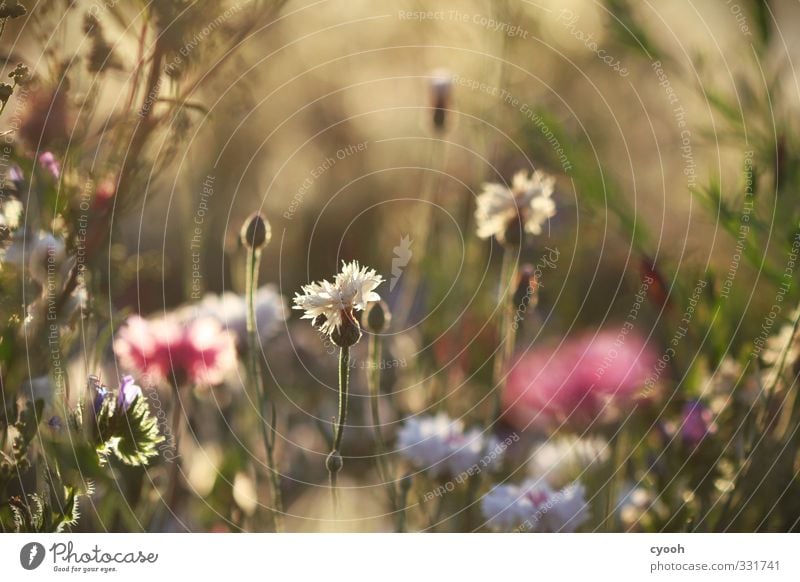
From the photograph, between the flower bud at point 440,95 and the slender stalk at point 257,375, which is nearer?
the slender stalk at point 257,375

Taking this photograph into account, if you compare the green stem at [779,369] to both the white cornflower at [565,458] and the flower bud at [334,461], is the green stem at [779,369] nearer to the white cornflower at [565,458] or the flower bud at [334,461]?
the white cornflower at [565,458]

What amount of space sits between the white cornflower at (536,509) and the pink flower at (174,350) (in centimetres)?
16

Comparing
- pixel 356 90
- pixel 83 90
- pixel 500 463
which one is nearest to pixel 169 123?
pixel 83 90

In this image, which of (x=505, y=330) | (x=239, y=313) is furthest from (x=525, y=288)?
(x=239, y=313)

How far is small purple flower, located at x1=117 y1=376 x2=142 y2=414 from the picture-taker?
40cm

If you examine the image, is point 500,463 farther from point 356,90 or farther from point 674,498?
point 356,90

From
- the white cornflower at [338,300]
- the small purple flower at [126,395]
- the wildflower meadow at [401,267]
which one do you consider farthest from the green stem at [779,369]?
the small purple flower at [126,395]

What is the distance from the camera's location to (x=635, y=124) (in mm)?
558

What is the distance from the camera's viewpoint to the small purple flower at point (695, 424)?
0.44m

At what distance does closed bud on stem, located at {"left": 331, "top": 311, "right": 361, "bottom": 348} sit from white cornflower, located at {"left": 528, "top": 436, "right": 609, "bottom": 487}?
15 centimetres

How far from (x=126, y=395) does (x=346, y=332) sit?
121 mm

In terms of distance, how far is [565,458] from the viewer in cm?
47

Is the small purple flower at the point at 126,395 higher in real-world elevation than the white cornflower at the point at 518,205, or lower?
lower
